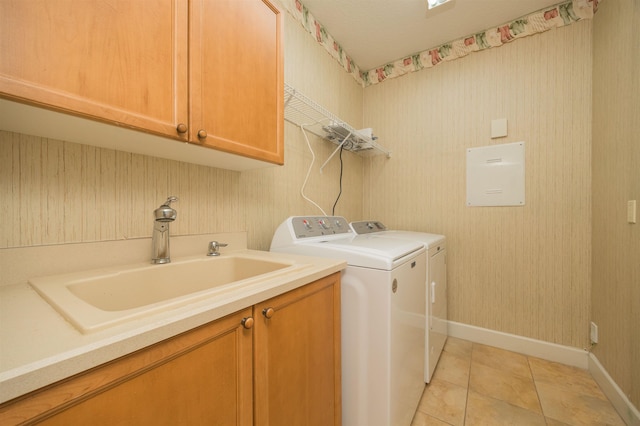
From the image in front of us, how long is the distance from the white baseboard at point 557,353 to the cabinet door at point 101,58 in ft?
8.16

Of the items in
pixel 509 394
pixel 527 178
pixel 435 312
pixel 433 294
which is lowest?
pixel 509 394

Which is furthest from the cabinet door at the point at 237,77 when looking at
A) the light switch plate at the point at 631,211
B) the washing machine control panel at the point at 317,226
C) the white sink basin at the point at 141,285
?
the light switch plate at the point at 631,211

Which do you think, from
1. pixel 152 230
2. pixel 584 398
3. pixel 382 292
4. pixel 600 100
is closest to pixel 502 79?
pixel 600 100

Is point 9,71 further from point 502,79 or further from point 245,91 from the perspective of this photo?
point 502,79

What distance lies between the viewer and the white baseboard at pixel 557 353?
1349 mm

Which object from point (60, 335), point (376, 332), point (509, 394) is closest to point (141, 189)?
point (60, 335)

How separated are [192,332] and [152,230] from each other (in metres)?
0.71

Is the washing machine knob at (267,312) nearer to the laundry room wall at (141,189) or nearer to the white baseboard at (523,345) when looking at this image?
the laundry room wall at (141,189)

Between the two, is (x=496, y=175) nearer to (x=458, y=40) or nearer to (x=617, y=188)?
(x=617, y=188)

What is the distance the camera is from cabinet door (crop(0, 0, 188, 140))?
0.59m

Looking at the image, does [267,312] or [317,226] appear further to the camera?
[317,226]

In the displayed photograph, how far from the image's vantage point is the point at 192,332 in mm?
577

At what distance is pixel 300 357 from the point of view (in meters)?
0.89

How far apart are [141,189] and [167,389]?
843mm
